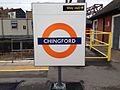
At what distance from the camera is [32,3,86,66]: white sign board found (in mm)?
3754

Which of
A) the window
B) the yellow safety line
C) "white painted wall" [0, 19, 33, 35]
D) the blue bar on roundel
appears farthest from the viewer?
the window

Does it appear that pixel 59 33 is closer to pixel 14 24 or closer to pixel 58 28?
pixel 58 28

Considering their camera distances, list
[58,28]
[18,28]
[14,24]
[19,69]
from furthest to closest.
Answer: [18,28] → [14,24] → [19,69] → [58,28]

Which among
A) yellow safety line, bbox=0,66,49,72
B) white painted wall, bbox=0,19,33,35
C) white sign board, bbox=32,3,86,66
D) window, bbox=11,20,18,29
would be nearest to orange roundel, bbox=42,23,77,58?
white sign board, bbox=32,3,86,66

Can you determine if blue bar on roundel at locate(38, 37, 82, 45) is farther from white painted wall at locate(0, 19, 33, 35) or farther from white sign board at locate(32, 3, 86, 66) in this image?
white painted wall at locate(0, 19, 33, 35)

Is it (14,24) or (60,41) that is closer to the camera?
(60,41)

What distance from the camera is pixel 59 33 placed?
12.6ft

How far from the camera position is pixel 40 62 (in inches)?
156

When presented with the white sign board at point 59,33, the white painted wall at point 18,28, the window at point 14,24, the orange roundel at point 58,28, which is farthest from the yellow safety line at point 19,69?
the window at point 14,24

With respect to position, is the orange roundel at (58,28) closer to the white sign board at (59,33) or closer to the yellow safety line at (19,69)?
the white sign board at (59,33)

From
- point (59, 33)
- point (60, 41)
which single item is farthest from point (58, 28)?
point (60, 41)

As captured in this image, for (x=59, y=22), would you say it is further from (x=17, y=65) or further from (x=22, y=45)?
(x=22, y=45)

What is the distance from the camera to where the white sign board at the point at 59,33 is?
12.3ft

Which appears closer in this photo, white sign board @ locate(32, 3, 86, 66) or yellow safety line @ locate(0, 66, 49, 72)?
white sign board @ locate(32, 3, 86, 66)
